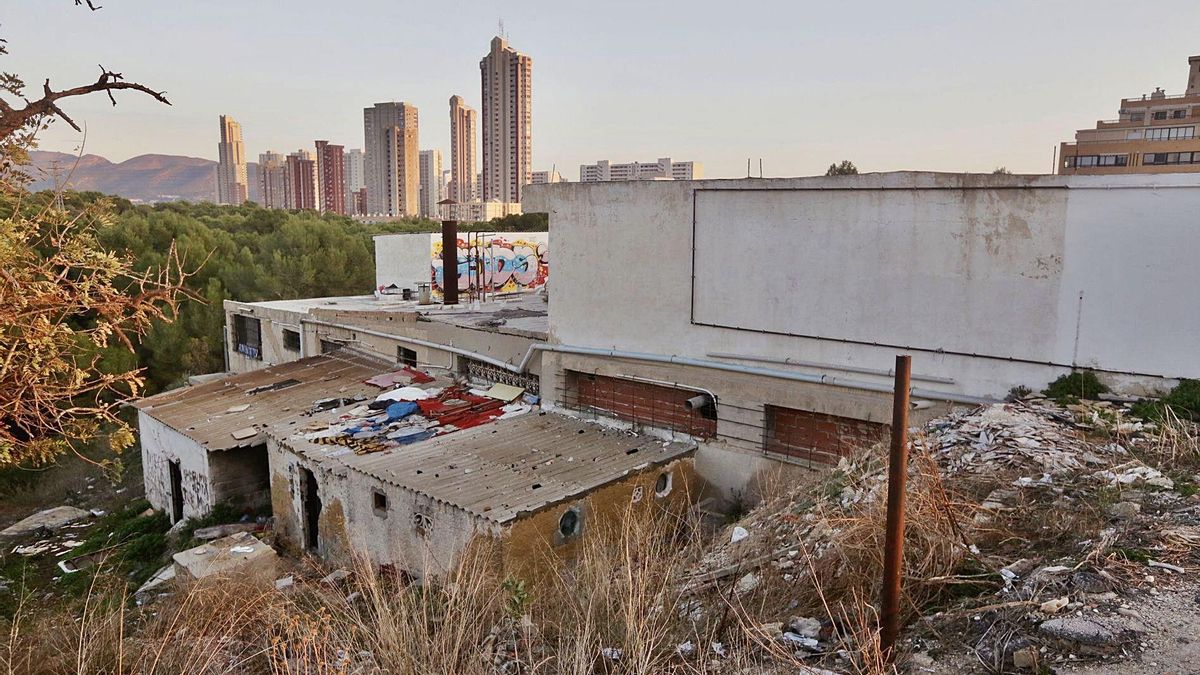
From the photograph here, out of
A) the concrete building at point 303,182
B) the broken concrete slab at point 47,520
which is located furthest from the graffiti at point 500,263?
the concrete building at point 303,182

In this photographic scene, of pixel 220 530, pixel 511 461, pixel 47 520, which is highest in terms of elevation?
pixel 511 461

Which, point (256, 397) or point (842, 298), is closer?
point (842, 298)

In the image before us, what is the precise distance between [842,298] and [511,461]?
15.8 feet

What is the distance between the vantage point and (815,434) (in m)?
9.98

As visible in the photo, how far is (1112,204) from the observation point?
26.0 ft

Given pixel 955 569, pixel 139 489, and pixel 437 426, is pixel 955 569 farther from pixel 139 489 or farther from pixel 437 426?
pixel 139 489

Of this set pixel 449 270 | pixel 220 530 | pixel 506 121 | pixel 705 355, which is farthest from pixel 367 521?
pixel 506 121

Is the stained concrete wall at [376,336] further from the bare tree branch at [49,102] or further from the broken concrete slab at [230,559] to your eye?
the bare tree branch at [49,102]

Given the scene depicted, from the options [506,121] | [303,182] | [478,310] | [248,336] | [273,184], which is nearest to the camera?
[478,310]

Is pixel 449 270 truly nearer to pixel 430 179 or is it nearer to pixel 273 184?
pixel 430 179

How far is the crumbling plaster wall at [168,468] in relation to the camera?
12312 millimetres

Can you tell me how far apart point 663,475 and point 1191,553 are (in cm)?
655

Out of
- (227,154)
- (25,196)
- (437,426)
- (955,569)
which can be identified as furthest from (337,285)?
(227,154)

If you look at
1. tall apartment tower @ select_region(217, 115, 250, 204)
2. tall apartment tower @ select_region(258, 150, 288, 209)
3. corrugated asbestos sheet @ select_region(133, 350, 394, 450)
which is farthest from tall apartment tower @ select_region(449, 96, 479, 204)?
corrugated asbestos sheet @ select_region(133, 350, 394, 450)
